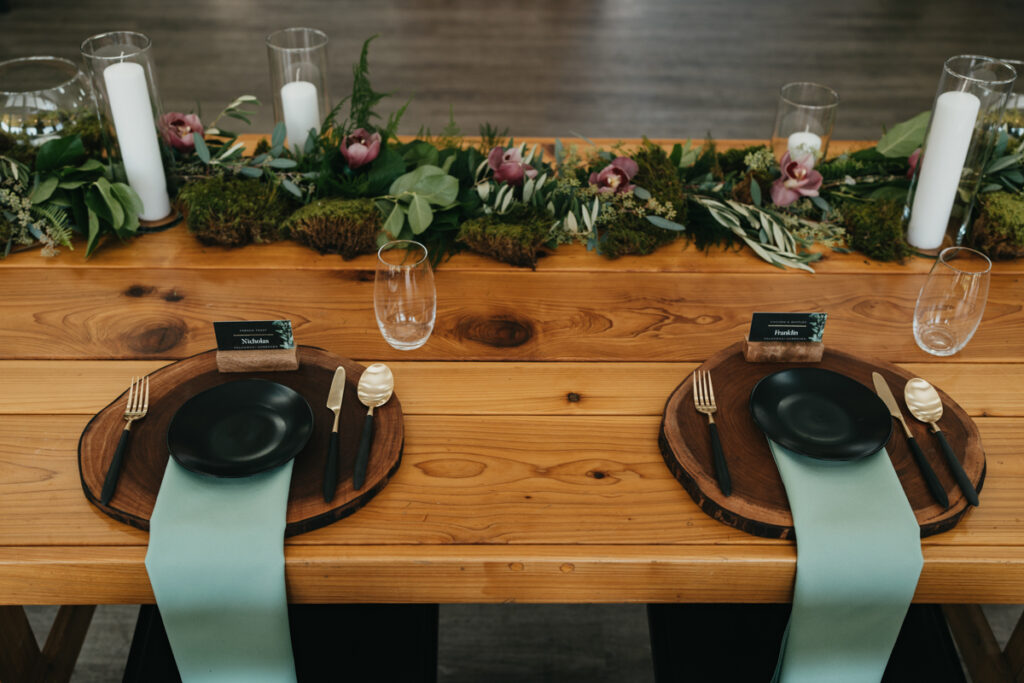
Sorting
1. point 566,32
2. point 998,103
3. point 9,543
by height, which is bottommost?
point 566,32

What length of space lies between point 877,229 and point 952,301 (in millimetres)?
335

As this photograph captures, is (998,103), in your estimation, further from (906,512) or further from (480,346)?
(480,346)

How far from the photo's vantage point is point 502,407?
48.8 inches

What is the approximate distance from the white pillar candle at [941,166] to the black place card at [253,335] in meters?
1.12

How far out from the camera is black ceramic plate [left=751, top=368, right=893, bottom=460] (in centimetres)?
109

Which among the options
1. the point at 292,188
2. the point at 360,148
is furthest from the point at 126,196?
the point at 360,148

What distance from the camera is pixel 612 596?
3.45ft

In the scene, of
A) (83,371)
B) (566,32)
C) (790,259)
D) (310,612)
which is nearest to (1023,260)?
(790,259)

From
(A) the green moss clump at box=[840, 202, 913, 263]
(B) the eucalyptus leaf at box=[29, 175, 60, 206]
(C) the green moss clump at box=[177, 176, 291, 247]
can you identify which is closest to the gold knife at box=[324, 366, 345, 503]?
(C) the green moss clump at box=[177, 176, 291, 247]

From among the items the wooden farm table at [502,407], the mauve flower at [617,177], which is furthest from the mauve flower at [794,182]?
the mauve flower at [617,177]

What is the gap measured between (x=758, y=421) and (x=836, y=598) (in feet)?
0.76

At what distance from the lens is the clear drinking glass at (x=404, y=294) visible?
3.99 ft

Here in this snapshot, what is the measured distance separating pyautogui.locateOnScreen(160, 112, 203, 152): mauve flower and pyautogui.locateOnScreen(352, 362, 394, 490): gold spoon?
71cm

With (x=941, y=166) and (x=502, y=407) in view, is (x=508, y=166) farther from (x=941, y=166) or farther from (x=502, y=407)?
(x=941, y=166)
